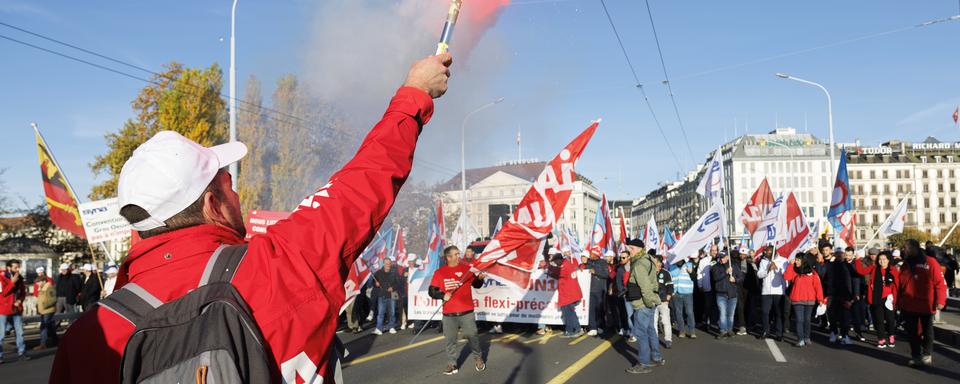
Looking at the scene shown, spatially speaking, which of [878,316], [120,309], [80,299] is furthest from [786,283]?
[120,309]

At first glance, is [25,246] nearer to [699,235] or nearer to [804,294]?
[699,235]

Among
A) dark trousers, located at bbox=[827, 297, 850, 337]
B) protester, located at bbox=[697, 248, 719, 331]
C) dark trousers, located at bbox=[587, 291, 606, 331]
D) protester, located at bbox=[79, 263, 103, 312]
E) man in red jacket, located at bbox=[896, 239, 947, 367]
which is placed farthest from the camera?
protester, located at bbox=[697, 248, 719, 331]

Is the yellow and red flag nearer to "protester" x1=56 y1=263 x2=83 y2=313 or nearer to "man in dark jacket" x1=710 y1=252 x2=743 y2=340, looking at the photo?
"protester" x1=56 y1=263 x2=83 y2=313

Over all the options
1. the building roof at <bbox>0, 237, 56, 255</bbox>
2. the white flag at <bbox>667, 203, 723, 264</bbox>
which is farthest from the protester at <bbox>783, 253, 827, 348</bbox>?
the building roof at <bbox>0, 237, 56, 255</bbox>

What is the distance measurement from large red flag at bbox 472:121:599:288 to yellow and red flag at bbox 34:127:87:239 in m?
8.06

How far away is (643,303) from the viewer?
1170cm

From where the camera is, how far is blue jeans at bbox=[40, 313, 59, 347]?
1598 centimetres

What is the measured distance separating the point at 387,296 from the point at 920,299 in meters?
11.3

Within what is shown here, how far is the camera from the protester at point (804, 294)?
1466cm

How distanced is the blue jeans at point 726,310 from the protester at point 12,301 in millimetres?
13781

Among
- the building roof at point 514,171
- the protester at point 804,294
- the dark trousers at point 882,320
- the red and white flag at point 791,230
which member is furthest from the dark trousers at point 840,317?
the building roof at point 514,171

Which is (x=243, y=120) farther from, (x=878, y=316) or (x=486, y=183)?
(x=486, y=183)

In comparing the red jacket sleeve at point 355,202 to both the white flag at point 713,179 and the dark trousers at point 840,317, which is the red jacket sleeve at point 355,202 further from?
the white flag at point 713,179

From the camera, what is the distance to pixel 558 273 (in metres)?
17.2
